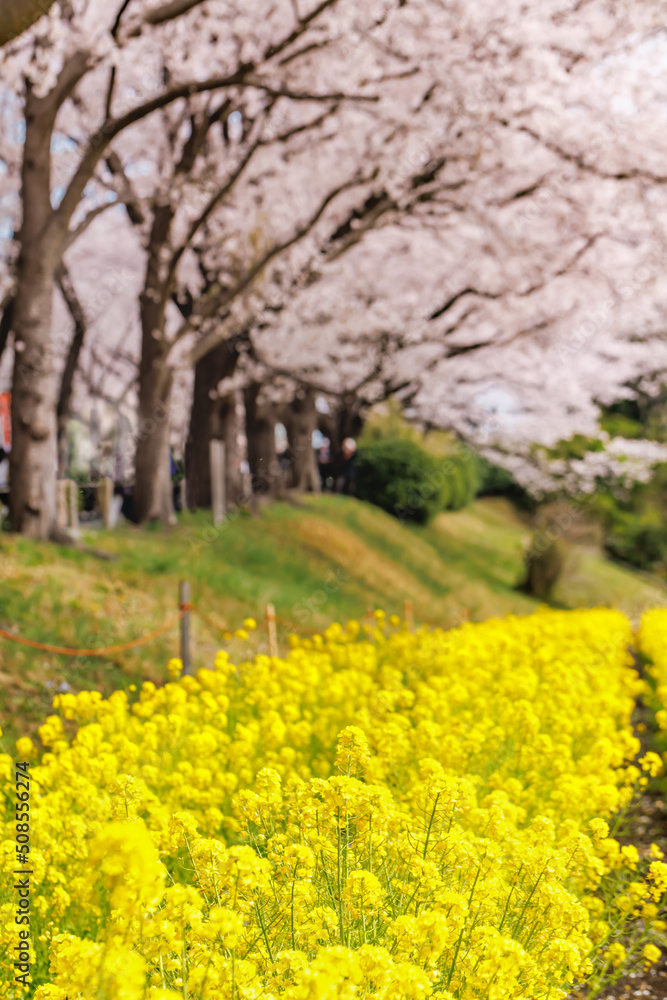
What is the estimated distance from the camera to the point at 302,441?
21.5 meters

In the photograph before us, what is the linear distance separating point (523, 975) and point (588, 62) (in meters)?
11.4

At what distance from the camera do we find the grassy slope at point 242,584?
820cm

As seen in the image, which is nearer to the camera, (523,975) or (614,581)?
(523,975)

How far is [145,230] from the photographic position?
14438 millimetres

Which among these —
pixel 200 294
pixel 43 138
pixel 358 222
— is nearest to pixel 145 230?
pixel 200 294

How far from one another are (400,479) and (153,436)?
35.1ft

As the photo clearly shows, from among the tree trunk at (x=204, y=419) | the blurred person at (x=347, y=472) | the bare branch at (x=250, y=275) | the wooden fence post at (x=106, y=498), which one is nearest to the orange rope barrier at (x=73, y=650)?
the wooden fence post at (x=106, y=498)

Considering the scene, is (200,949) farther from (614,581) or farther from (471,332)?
(614,581)

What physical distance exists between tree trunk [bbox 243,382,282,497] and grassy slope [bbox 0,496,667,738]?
1.00 m

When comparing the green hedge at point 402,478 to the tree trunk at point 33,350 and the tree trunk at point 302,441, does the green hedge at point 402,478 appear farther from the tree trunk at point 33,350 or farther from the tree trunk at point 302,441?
the tree trunk at point 33,350

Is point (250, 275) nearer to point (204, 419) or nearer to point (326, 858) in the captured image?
point (204, 419)

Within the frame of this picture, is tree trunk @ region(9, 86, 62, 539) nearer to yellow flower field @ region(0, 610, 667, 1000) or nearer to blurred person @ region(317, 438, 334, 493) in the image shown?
yellow flower field @ region(0, 610, 667, 1000)

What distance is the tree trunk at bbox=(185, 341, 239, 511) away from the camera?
16062 millimetres

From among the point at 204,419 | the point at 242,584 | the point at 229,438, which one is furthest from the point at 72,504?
the point at 229,438
